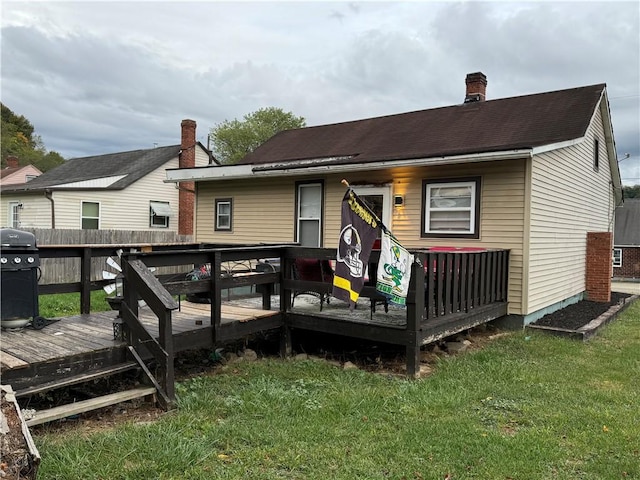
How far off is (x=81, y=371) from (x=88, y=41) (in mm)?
7978

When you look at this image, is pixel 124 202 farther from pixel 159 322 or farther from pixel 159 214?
pixel 159 322

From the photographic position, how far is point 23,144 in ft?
168

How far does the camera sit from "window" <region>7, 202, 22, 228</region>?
2055cm

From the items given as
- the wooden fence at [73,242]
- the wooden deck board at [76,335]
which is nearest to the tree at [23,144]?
the wooden fence at [73,242]

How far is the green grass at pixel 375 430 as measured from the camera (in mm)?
3018

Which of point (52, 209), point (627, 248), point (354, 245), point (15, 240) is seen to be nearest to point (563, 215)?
point (354, 245)

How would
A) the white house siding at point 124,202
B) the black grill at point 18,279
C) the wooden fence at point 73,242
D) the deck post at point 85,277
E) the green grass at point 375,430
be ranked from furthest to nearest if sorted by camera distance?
the white house siding at point 124,202 < the wooden fence at point 73,242 < the deck post at point 85,277 < the black grill at point 18,279 < the green grass at point 375,430

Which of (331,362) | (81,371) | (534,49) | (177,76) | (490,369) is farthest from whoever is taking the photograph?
(177,76)

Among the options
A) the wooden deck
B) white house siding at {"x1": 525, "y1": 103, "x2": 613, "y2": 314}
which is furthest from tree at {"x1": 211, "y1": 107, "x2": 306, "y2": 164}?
the wooden deck

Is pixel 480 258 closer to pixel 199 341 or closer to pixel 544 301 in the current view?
pixel 544 301

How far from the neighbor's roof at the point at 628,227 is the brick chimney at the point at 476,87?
22.4m

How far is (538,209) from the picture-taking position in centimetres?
808

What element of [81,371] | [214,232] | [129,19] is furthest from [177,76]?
[81,371]

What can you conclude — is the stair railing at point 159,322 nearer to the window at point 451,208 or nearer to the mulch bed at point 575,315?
the window at point 451,208
